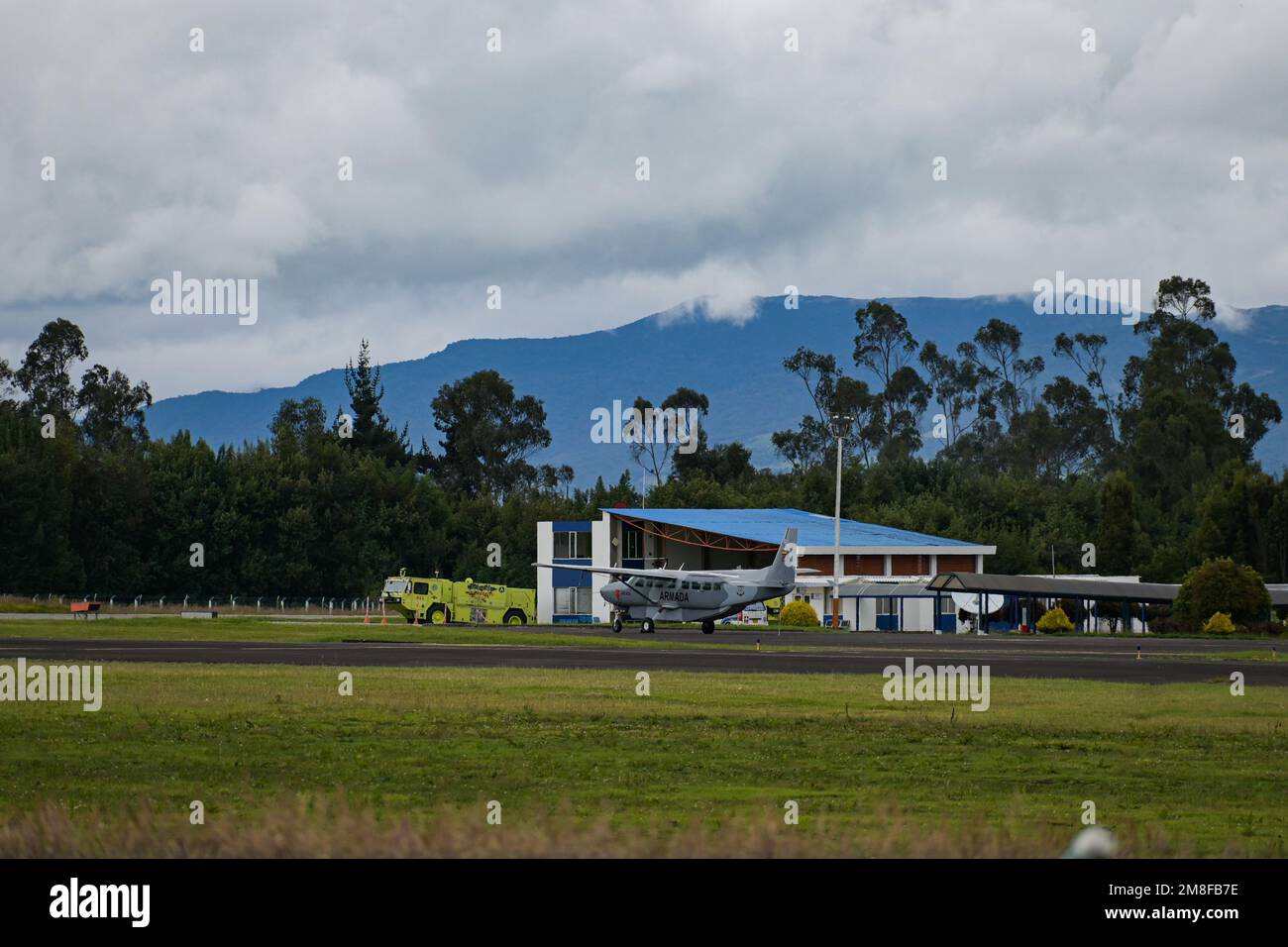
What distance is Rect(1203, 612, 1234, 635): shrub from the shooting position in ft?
255

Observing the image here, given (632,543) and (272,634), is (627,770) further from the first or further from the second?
(632,543)

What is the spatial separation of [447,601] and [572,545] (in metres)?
16.9

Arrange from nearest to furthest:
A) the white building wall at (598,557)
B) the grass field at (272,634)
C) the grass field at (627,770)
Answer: the grass field at (627,770) → the grass field at (272,634) → the white building wall at (598,557)

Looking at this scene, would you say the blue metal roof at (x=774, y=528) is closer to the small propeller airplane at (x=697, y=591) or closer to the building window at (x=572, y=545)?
the building window at (x=572, y=545)

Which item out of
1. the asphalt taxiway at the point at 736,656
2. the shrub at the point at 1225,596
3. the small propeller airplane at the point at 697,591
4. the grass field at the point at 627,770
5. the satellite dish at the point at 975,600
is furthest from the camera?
the satellite dish at the point at 975,600

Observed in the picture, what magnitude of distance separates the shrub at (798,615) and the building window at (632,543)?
16.6 meters

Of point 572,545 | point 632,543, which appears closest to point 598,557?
point 572,545

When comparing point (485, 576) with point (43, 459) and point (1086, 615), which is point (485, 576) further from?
point (1086, 615)

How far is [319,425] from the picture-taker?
192 meters

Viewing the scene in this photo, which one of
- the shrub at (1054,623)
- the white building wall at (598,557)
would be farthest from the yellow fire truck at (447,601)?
the shrub at (1054,623)

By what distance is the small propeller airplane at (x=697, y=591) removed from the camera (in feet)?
252

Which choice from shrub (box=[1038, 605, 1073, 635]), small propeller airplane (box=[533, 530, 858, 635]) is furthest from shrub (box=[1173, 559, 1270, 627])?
small propeller airplane (box=[533, 530, 858, 635])

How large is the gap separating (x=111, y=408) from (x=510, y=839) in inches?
6672

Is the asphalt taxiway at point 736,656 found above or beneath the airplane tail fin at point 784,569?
beneath
